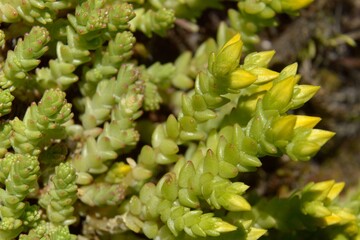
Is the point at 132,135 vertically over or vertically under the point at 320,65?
over

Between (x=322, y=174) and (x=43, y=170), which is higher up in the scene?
(x=43, y=170)

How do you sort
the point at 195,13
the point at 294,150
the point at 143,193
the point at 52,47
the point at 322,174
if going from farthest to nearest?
the point at 322,174 < the point at 195,13 < the point at 52,47 < the point at 143,193 < the point at 294,150

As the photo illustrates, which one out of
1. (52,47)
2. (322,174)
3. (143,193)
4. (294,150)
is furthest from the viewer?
(322,174)

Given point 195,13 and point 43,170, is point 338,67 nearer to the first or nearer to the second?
point 195,13

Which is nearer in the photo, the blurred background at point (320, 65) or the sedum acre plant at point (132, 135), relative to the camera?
the sedum acre plant at point (132, 135)

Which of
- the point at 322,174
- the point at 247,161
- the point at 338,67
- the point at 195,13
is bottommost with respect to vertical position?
the point at 322,174

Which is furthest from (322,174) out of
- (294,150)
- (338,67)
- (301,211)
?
(294,150)

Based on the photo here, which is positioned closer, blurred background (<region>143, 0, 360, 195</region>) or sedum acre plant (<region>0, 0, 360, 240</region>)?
sedum acre plant (<region>0, 0, 360, 240</region>)

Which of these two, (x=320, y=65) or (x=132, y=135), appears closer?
(x=132, y=135)
